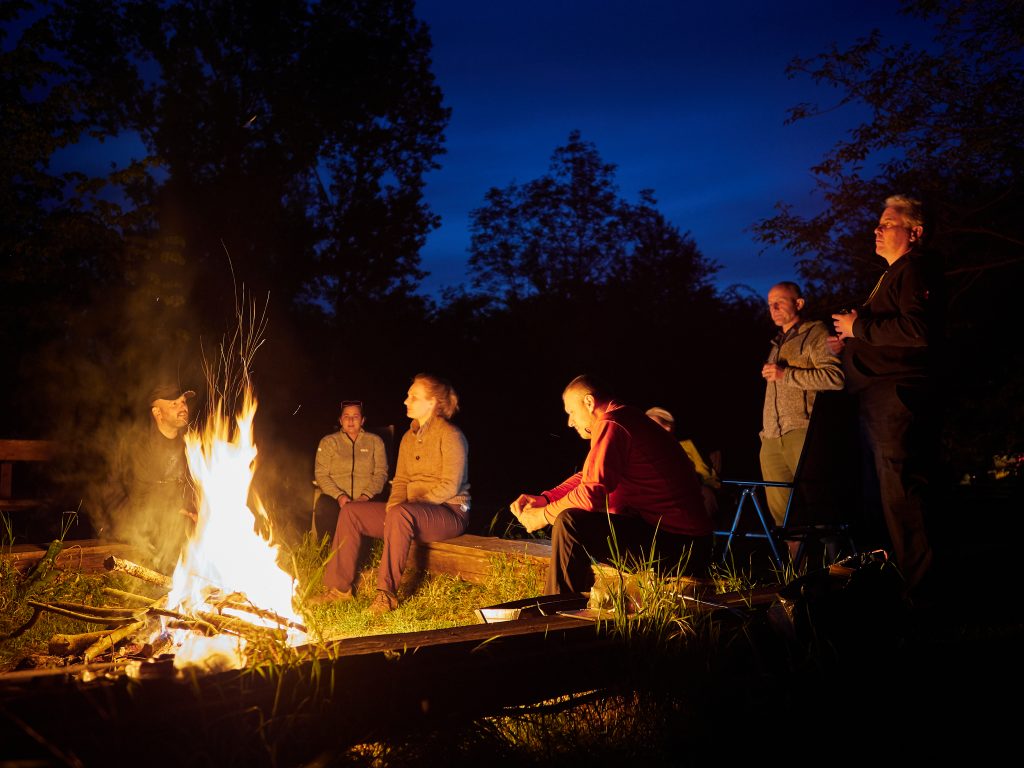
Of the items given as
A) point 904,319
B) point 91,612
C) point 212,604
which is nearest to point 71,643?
point 91,612

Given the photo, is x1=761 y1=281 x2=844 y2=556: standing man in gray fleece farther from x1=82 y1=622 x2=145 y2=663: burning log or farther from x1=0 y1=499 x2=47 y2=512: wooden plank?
x1=0 y1=499 x2=47 y2=512: wooden plank

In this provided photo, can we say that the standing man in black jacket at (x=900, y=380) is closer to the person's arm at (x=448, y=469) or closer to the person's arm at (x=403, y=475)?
the person's arm at (x=448, y=469)

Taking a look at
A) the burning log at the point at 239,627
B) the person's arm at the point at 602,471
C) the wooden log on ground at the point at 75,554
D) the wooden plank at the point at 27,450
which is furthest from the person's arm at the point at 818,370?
the wooden plank at the point at 27,450

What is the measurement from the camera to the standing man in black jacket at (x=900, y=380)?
369 cm

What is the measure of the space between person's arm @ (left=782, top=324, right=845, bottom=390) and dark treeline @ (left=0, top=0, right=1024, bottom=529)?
17.7 ft

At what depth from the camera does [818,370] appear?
17.0 feet

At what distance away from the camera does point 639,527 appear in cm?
396

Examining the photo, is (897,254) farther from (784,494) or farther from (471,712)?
(471,712)

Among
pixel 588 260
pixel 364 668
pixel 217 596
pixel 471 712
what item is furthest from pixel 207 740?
pixel 588 260

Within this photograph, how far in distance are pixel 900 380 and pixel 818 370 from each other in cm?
135

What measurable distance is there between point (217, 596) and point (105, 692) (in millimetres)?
1285

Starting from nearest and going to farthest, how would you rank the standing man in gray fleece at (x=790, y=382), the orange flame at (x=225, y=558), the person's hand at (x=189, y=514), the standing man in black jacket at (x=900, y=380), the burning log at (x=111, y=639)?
the burning log at (x=111, y=639) → the orange flame at (x=225, y=558) → the standing man in black jacket at (x=900, y=380) → the standing man in gray fleece at (x=790, y=382) → the person's hand at (x=189, y=514)

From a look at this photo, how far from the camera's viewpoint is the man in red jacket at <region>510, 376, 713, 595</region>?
3.77 m

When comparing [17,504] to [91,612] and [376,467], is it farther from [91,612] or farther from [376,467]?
[91,612]
